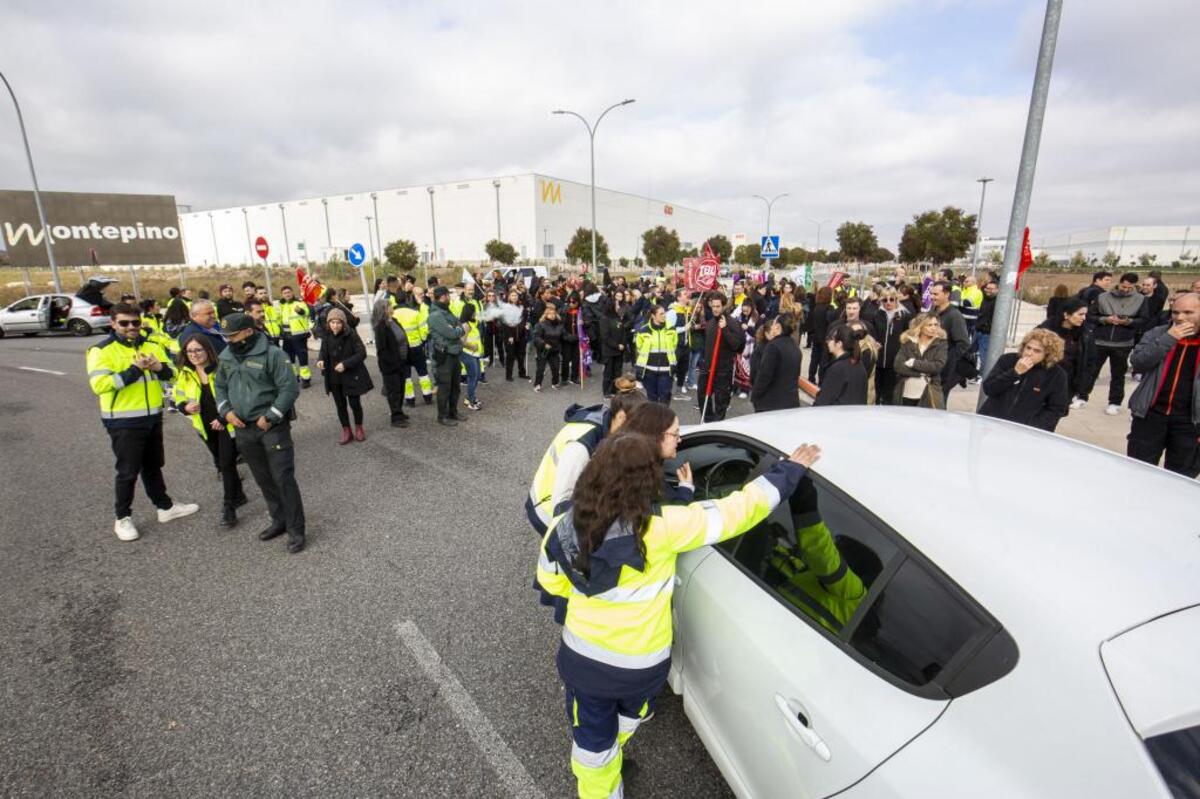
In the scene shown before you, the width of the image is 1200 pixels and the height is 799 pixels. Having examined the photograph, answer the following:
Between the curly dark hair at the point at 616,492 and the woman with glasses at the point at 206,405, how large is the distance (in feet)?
13.3

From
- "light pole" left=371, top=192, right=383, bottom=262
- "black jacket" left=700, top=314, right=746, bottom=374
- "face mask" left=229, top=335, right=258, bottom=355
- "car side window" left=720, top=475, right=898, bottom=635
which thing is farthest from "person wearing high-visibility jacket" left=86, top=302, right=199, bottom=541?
"light pole" left=371, top=192, right=383, bottom=262

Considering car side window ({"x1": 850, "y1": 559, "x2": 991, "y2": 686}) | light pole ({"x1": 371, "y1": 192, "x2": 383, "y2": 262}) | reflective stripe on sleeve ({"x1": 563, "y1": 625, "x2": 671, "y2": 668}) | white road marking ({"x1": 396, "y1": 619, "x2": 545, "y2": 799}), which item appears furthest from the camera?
light pole ({"x1": 371, "y1": 192, "x2": 383, "y2": 262})

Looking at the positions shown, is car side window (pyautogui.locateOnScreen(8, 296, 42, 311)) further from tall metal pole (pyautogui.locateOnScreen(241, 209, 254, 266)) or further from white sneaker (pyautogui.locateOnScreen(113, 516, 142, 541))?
tall metal pole (pyautogui.locateOnScreen(241, 209, 254, 266))

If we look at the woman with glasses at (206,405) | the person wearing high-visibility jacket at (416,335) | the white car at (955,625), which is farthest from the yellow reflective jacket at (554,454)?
the person wearing high-visibility jacket at (416,335)

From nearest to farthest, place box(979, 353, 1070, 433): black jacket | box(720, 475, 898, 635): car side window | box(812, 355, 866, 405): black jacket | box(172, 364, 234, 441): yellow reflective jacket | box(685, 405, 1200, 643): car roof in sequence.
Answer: box(685, 405, 1200, 643): car roof < box(720, 475, 898, 635): car side window < box(979, 353, 1070, 433): black jacket < box(812, 355, 866, 405): black jacket < box(172, 364, 234, 441): yellow reflective jacket

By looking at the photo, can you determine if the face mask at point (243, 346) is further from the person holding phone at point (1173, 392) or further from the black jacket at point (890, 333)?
the black jacket at point (890, 333)

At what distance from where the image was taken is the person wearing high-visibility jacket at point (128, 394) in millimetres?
4367

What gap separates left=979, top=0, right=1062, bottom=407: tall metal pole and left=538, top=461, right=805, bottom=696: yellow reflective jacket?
15.0ft

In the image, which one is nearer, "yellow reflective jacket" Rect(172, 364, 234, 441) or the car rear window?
the car rear window

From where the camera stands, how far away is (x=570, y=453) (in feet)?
8.23

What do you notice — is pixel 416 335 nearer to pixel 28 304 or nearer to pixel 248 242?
pixel 28 304

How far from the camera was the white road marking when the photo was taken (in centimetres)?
248

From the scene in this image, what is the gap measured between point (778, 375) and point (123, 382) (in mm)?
5797

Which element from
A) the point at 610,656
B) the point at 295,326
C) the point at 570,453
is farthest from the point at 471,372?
the point at 610,656
